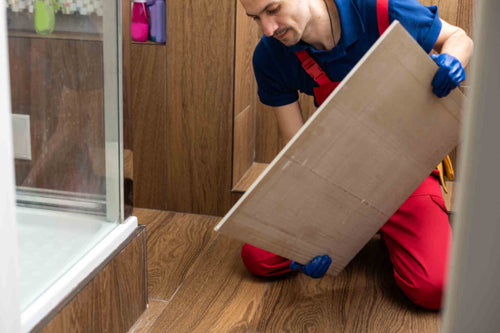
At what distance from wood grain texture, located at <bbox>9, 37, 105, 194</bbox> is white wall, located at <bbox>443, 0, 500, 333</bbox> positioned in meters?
1.13

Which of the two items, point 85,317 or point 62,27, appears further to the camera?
point 85,317

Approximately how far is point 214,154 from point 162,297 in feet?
2.37

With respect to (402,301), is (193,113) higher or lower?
higher

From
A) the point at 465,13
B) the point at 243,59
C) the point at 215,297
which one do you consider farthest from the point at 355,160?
the point at 465,13

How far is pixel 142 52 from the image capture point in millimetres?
2381

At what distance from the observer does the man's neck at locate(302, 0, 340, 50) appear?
5.57 feet

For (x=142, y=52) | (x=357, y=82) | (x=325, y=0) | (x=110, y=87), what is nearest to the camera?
(x=357, y=82)

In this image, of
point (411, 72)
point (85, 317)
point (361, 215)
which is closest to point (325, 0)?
point (411, 72)

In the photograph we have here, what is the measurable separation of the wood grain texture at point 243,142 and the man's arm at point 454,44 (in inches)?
36.7

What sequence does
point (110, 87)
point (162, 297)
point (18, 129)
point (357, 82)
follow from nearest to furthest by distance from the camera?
point (18, 129) → point (357, 82) → point (110, 87) → point (162, 297)

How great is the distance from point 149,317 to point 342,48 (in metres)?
0.97

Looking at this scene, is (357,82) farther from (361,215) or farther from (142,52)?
(142,52)

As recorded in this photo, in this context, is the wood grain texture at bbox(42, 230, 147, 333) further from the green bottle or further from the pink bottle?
the pink bottle

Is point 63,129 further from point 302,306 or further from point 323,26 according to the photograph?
point 302,306
